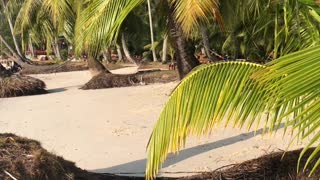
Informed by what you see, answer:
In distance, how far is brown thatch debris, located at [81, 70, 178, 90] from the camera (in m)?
17.8

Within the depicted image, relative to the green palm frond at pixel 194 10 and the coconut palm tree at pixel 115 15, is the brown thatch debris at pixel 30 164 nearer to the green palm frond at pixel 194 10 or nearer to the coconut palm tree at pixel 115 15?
the coconut palm tree at pixel 115 15

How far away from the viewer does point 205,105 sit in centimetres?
305

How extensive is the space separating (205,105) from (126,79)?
15328mm

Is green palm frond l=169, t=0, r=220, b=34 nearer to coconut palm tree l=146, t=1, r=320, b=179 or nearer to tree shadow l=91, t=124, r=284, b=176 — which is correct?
coconut palm tree l=146, t=1, r=320, b=179

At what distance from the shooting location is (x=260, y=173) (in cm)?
478

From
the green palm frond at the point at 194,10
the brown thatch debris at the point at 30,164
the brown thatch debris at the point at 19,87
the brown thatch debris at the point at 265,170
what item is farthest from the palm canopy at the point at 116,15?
the brown thatch debris at the point at 19,87

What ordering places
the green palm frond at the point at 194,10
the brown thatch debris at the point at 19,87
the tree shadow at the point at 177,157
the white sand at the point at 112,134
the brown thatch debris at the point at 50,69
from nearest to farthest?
the green palm frond at the point at 194,10 → the tree shadow at the point at 177,157 → the white sand at the point at 112,134 → the brown thatch debris at the point at 19,87 → the brown thatch debris at the point at 50,69

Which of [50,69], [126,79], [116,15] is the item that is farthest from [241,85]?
[50,69]

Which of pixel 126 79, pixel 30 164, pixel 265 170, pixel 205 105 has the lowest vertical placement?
pixel 126 79

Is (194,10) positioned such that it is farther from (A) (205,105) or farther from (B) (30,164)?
(B) (30,164)

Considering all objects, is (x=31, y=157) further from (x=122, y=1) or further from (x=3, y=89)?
(x=3, y=89)

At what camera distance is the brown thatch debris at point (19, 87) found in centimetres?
1664

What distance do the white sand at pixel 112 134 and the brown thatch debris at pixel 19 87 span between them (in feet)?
4.84

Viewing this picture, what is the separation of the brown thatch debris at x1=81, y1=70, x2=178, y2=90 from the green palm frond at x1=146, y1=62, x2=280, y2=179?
14.6m
